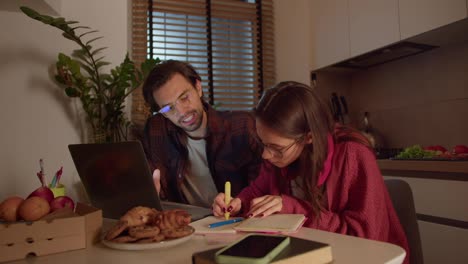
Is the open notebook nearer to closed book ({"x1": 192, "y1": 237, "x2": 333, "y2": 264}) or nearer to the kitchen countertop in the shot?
closed book ({"x1": 192, "y1": 237, "x2": 333, "y2": 264})

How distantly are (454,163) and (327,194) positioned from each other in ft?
3.31

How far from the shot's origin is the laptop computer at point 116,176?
76 centimetres

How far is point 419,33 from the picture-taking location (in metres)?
1.99

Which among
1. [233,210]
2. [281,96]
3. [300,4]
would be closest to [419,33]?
[300,4]

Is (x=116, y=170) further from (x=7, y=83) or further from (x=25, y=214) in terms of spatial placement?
(x=7, y=83)

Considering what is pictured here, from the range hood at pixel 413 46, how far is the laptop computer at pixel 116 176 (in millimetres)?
1796

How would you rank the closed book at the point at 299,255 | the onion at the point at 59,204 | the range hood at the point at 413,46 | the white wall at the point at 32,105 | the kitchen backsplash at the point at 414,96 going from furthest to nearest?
the kitchen backsplash at the point at 414,96 < the range hood at the point at 413,46 < the white wall at the point at 32,105 < the onion at the point at 59,204 < the closed book at the point at 299,255

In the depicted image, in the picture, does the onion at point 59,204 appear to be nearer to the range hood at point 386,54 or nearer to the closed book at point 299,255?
the closed book at point 299,255

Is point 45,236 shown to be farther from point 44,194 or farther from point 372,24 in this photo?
point 372,24

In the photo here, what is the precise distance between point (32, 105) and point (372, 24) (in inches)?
80.3

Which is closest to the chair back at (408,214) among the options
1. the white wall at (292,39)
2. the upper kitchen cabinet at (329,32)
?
the upper kitchen cabinet at (329,32)

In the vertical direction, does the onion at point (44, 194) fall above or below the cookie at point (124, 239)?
above

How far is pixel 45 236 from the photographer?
0.59 metres

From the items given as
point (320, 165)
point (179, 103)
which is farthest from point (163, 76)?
point (320, 165)
